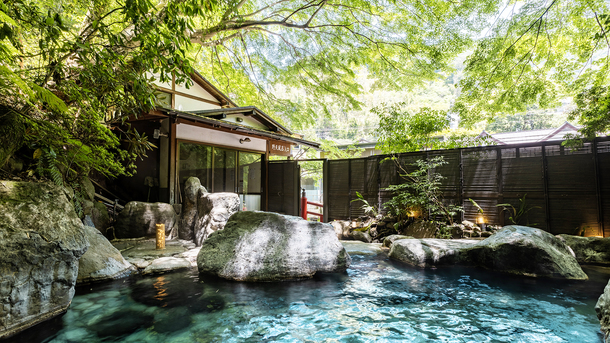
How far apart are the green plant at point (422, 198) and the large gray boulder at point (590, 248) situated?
7.83 ft

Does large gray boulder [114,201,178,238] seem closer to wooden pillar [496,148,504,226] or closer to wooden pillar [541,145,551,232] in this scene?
wooden pillar [496,148,504,226]

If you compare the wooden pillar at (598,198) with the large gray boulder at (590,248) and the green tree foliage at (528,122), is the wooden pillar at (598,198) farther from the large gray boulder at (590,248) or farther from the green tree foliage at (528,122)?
the green tree foliage at (528,122)

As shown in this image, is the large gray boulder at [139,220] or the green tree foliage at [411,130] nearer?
the large gray boulder at [139,220]

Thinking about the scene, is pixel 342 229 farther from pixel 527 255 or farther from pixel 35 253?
pixel 35 253

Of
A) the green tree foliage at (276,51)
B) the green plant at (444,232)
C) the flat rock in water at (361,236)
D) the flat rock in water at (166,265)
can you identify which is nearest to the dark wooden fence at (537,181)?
the green plant at (444,232)

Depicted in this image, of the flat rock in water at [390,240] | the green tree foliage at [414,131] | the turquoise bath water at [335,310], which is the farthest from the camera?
the green tree foliage at [414,131]

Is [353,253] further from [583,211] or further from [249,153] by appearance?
[249,153]

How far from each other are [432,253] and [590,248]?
3.50 metres

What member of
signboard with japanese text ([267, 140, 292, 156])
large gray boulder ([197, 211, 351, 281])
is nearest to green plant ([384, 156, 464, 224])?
large gray boulder ([197, 211, 351, 281])

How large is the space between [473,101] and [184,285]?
33.2ft

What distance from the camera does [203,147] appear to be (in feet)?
34.7

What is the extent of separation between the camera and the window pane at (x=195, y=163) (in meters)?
9.91

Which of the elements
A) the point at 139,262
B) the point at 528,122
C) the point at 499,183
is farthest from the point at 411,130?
the point at 528,122

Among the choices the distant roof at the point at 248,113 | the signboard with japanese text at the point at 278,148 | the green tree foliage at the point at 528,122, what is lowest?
the signboard with japanese text at the point at 278,148
